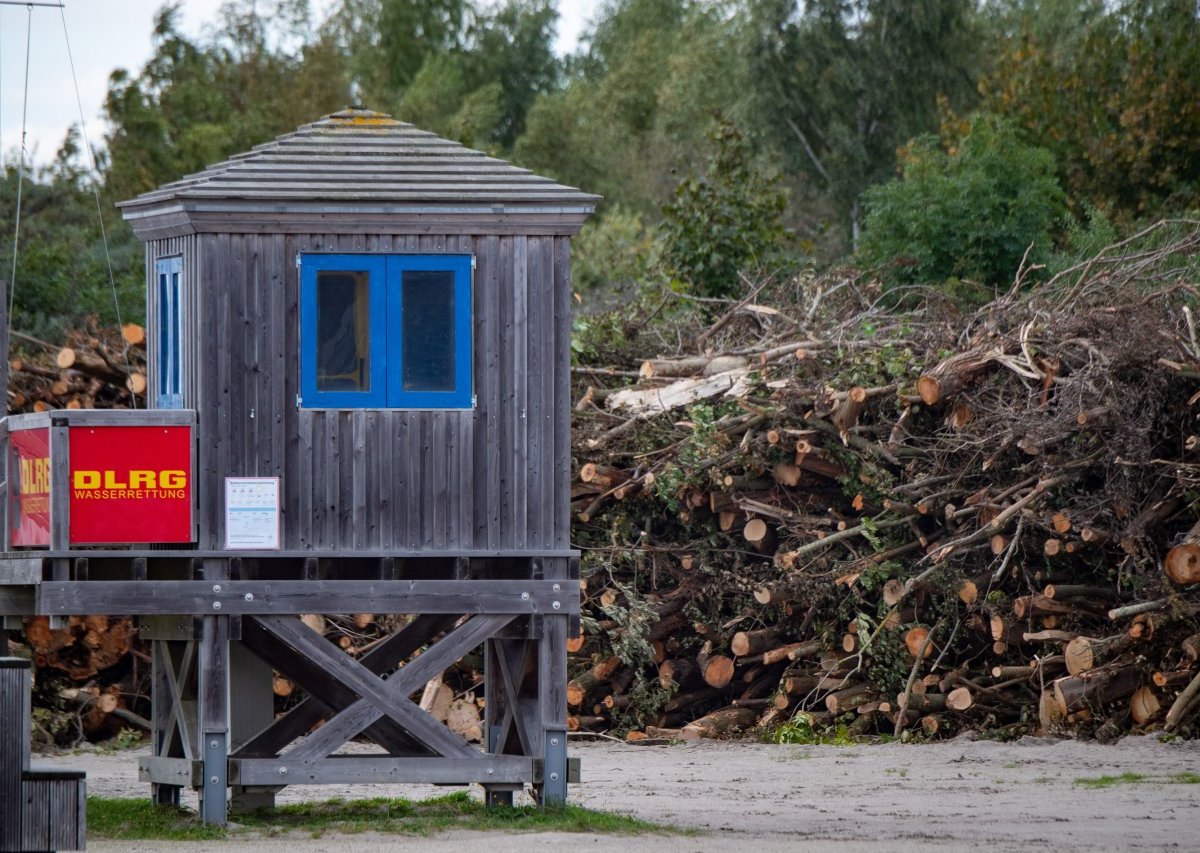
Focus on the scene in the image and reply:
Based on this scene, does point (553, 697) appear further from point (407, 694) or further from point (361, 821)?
point (361, 821)

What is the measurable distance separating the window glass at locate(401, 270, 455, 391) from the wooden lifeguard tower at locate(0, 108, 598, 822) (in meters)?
0.01

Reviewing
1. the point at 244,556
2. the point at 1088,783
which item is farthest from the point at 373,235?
the point at 1088,783

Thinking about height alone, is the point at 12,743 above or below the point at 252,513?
below

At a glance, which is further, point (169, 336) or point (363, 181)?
point (169, 336)

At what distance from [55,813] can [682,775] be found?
6.31 m

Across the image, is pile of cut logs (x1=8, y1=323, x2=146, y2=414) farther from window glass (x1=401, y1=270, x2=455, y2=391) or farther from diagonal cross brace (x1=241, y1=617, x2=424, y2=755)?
window glass (x1=401, y1=270, x2=455, y2=391)

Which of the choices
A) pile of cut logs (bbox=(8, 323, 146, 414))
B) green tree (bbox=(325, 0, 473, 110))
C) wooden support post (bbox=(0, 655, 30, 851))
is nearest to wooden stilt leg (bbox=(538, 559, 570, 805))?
wooden support post (bbox=(0, 655, 30, 851))

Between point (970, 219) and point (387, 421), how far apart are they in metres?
14.6

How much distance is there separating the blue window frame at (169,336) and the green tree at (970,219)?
13253mm

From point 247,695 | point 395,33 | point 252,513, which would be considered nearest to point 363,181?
point 252,513

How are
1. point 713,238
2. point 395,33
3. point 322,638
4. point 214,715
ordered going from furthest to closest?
point 395,33, point 713,238, point 322,638, point 214,715

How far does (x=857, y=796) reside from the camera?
42.7 feet

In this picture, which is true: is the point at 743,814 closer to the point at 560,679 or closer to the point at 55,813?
the point at 560,679

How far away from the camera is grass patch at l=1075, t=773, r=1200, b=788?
42.6 ft
